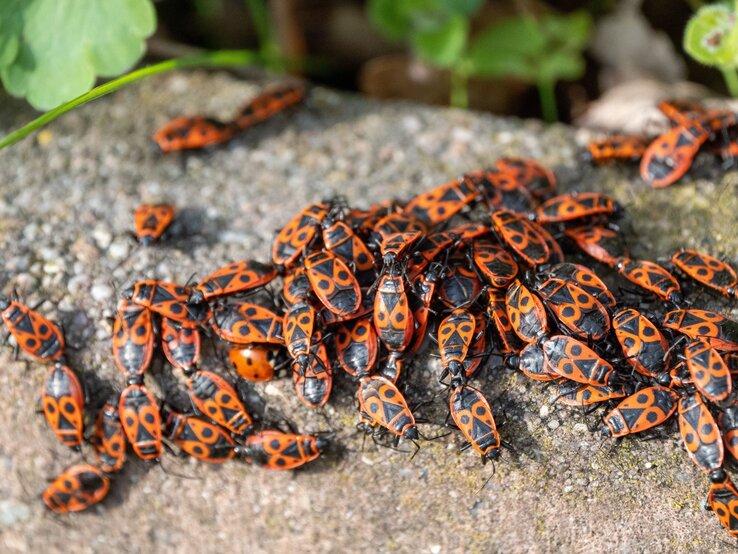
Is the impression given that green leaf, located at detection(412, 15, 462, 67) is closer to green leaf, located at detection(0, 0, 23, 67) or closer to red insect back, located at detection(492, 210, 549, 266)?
red insect back, located at detection(492, 210, 549, 266)

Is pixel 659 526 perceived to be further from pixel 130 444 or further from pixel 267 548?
pixel 130 444

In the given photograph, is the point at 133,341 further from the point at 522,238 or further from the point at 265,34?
the point at 265,34

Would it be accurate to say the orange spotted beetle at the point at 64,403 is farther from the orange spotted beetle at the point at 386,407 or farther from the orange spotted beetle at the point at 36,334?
the orange spotted beetle at the point at 386,407

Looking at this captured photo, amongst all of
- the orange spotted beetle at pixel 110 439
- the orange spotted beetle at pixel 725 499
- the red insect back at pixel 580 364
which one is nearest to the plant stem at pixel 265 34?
the orange spotted beetle at pixel 110 439

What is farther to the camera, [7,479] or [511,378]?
[7,479]

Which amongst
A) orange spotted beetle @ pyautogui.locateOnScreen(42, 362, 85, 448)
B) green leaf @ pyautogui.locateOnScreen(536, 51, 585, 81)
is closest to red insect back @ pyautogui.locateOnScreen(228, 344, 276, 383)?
orange spotted beetle @ pyautogui.locateOnScreen(42, 362, 85, 448)

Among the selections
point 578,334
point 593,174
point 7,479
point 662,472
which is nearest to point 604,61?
point 593,174

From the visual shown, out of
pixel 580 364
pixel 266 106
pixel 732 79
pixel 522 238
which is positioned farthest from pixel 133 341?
pixel 732 79
